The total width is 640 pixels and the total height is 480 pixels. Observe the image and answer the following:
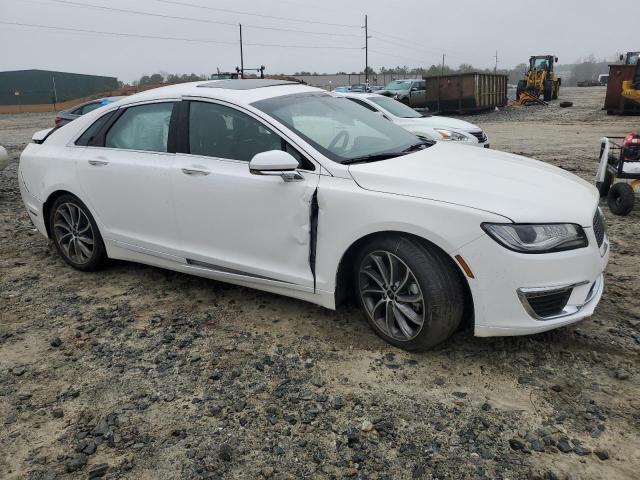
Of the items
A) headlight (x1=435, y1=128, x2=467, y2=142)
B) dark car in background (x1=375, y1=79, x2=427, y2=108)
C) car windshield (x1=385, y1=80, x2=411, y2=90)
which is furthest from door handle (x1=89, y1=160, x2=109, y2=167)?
car windshield (x1=385, y1=80, x2=411, y2=90)

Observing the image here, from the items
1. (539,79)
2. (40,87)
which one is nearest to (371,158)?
(539,79)

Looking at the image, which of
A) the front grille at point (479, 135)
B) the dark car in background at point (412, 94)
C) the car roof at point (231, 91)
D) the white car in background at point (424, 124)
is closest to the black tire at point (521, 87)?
the dark car in background at point (412, 94)

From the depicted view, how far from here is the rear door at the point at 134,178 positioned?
397 cm

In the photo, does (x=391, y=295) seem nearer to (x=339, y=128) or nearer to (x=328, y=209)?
(x=328, y=209)

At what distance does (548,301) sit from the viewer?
2.88 meters

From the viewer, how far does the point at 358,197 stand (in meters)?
3.15

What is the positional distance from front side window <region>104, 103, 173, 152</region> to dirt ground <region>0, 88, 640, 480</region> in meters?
1.21

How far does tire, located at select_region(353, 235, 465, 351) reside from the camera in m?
2.98

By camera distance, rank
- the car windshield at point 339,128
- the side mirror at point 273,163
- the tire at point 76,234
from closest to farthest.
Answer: the side mirror at point 273,163 < the car windshield at point 339,128 < the tire at point 76,234

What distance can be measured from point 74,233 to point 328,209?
2649 millimetres

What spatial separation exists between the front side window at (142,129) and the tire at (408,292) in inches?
73.8

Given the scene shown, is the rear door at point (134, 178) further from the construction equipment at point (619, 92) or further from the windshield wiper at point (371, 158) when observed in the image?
the construction equipment at point (619, 92)

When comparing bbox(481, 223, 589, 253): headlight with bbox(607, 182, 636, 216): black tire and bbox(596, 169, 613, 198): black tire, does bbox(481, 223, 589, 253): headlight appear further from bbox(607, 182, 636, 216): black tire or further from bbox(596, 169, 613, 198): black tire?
bbox(596, 169, 613, 198): black tire

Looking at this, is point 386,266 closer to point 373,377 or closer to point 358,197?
point 358,197
